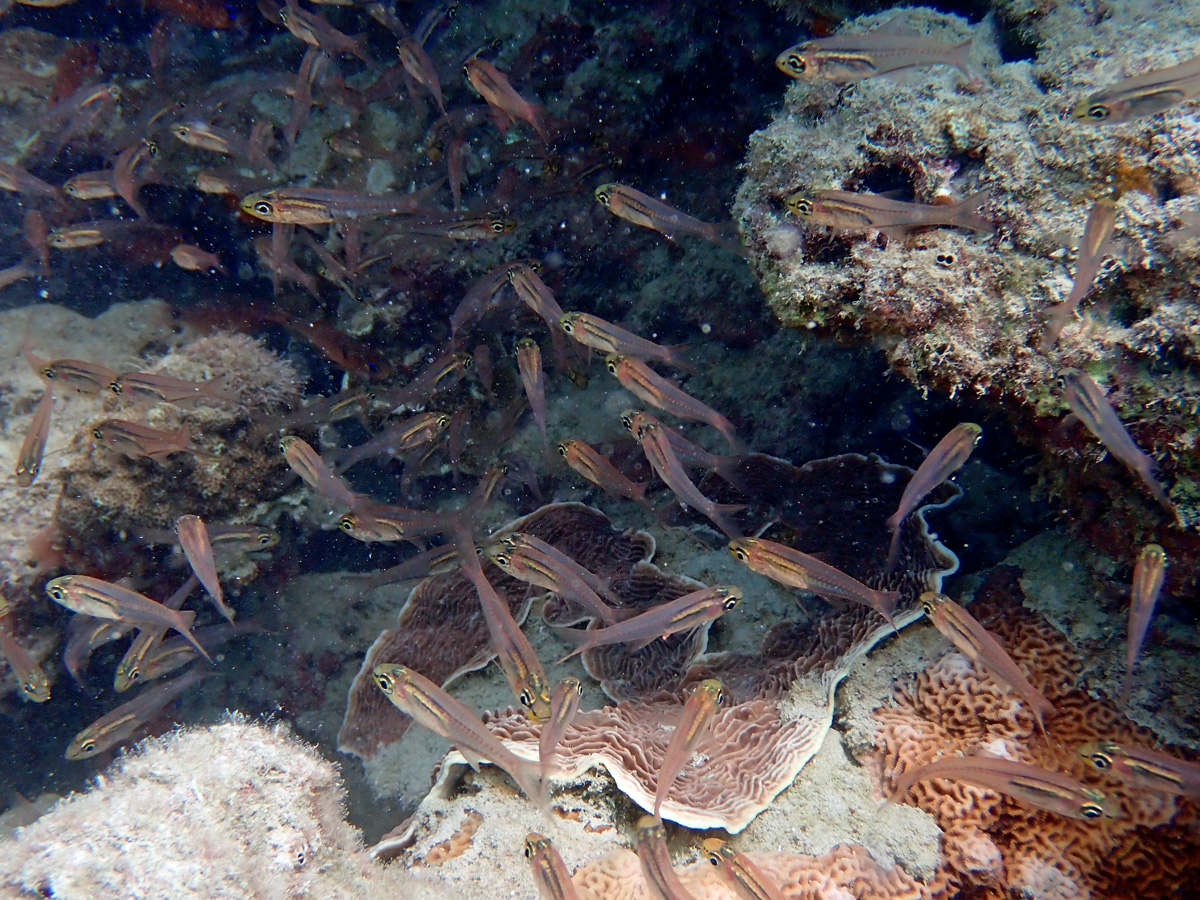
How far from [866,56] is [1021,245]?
144cm

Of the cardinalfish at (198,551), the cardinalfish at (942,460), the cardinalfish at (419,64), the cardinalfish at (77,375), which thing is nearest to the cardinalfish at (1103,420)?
the cardinalfish at (942,460)

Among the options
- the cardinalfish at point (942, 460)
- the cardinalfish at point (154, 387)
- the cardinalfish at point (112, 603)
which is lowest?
the cardinalfish at point (112, 603)

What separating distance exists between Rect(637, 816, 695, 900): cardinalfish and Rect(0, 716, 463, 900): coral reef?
1153 millimetres

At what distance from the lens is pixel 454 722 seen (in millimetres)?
3469

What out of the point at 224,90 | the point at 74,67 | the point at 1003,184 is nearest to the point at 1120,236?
the point at 1003,184

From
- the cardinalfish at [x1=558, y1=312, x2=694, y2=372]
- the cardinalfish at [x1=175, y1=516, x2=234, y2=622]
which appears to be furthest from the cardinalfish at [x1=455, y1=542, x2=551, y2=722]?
the cardinalfish at [x1=175, y1=516, x2=234, y2=622]

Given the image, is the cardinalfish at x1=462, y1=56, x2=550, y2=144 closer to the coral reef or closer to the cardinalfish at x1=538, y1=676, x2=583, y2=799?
the cardinalfish at x1=538, y1=676, x2=583, y2=799

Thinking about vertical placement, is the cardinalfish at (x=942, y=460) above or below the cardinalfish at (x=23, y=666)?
above

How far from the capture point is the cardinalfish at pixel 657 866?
9.45 ft

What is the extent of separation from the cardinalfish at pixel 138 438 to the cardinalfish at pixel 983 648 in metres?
5.74

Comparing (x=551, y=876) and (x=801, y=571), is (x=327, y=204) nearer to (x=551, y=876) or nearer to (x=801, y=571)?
(x=801, y=571)

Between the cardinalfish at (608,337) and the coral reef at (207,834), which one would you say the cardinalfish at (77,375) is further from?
the cardinalfish at (608,337)

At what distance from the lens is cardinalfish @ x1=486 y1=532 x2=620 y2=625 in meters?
4.12

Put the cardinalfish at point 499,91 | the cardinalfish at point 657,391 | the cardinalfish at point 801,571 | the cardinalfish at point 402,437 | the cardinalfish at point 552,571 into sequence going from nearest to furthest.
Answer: the cardinalfish at point 801,571 → the cardinalfish at point 552,571 → the cardinalfish at point 657,391 → the cardinalfish at point 499,91 → the cardinalfish at point 402,437
